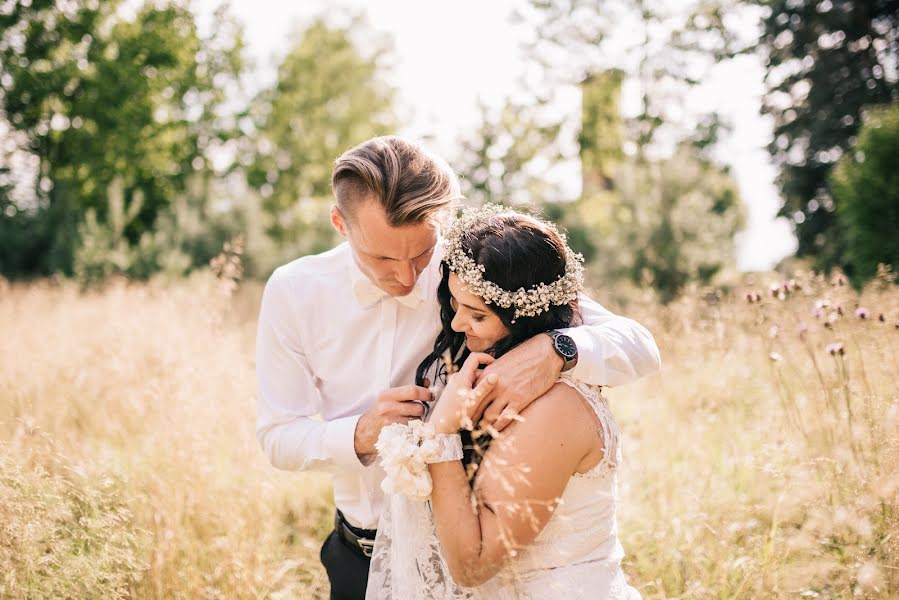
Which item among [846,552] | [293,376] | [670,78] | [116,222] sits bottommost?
[846,552]

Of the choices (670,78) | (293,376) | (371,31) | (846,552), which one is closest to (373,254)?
(293,376)

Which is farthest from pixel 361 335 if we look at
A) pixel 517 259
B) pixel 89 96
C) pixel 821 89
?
pixel 89 96

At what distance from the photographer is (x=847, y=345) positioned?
11.8 feet

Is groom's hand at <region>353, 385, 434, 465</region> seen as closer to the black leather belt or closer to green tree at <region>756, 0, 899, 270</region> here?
the black leather belt

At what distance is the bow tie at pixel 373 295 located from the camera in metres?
2.71

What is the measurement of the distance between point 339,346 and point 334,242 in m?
11.6

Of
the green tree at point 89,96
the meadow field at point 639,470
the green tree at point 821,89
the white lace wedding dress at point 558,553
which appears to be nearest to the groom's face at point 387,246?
the white lace wedding dress at point 558,553

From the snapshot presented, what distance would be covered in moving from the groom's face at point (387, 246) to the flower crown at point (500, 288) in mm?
126

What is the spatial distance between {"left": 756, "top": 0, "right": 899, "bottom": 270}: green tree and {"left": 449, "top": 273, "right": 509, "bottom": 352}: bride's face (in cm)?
1114

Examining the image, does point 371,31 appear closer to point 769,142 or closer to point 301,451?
point 769,142

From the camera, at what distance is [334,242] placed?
14164 mm

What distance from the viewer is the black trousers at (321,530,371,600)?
2809mm

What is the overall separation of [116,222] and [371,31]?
1299 cm

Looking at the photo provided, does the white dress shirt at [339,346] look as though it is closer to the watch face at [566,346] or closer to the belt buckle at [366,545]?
the belt buckle at [366,545]
